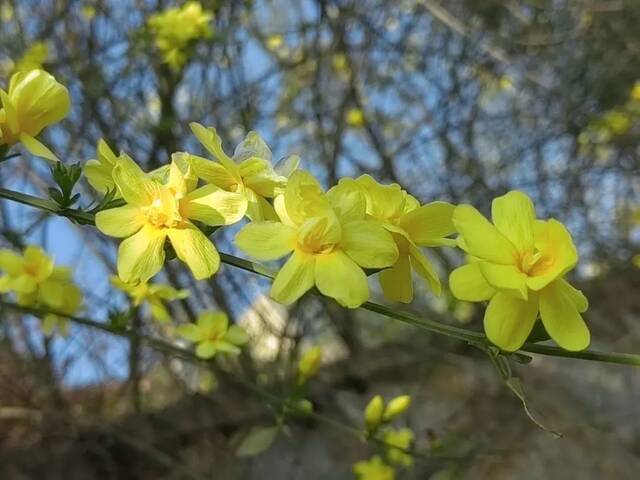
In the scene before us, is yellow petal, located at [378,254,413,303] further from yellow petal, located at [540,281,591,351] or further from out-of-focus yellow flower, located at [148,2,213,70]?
out-of-focus yellow flower, located at [148,2,213,70]

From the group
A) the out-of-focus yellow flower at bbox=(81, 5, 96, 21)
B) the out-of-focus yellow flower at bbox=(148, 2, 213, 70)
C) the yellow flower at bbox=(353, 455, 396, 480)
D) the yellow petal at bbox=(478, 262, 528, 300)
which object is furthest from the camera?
the out-of-focus yellow flower at bbox=(81, 5, 96, 21)

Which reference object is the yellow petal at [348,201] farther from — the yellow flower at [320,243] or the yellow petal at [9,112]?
the yellow petal at [9,112]

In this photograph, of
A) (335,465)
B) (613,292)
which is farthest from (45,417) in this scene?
(613,292)

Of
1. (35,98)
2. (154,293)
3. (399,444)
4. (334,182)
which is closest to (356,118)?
(334,182)

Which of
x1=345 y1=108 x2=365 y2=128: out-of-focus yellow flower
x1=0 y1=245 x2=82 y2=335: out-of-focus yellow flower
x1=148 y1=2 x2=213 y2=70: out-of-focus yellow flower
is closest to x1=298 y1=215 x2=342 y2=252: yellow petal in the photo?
x1=0 y1=245 x2=82 y2=335: out-of-focus yellow flower

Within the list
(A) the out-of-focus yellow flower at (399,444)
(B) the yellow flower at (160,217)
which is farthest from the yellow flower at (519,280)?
(A) the out-of-focus yellow flower at (399,444)

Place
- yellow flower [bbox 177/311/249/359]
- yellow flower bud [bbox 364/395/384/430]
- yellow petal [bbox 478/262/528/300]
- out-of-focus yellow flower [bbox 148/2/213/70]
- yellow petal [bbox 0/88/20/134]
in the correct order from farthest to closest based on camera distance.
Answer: out-of-focus yellow flower [bbox 148/2/213/70], yellow flower [bbox 177/311/249/359], yellow flower bud [bbox 364/395/384/430], yellow petal [bbox 0/88/20/134], yellow petal [bbox 478/262/528/300]
